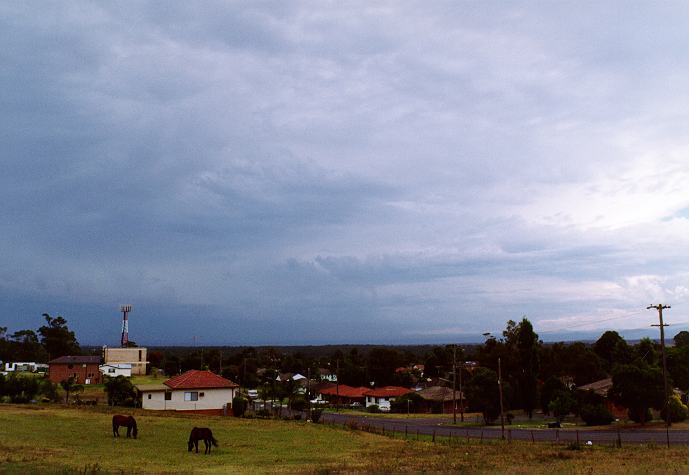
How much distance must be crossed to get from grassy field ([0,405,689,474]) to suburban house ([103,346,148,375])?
76.1m

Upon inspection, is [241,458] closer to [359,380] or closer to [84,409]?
[84,409]

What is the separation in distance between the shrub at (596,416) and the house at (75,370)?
81.8m

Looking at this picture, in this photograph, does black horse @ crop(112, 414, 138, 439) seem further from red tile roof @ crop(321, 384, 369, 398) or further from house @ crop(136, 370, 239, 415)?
red tile roof @ crop(321, 384, 369, 398)

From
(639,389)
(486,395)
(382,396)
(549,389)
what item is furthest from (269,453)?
(382,396)

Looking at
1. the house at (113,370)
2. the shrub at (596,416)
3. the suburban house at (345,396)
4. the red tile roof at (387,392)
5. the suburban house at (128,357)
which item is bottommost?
the suburban house at (345,396)

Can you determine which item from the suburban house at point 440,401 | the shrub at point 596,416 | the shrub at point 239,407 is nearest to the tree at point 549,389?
the shrub at point 596,416

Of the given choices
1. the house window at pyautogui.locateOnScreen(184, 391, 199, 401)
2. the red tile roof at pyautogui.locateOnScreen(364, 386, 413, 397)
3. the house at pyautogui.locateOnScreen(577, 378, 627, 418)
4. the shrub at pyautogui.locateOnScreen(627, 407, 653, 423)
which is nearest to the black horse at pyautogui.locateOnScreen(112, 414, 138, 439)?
the house window at pyautogui.locateOnScreen(184, 391, 199, 401)

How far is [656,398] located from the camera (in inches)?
2245

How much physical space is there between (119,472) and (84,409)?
34433 mm

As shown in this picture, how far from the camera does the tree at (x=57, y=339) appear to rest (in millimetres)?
155500

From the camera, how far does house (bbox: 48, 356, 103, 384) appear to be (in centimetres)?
10369

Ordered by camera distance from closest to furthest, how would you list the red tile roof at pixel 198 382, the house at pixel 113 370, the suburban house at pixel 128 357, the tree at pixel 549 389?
the red tile roof at pixel 198 382 → the tree at pixel 549 389 → the house at pixel 113 370 → the suburban house at pixel 128 357

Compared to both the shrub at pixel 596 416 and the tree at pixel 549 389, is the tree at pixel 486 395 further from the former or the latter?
the tree at pixel 549 389

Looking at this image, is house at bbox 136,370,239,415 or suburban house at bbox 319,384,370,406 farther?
suburban house at bbox 319,384,370,406
